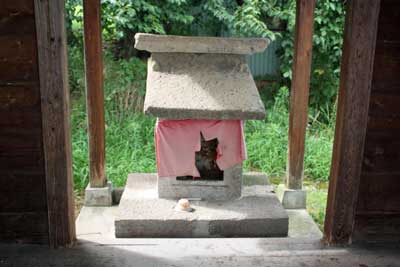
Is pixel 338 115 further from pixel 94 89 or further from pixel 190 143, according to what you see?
pixel 94 89

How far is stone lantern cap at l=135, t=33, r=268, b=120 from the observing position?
11.5ft

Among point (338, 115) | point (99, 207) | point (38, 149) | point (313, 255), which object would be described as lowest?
point (99, 207)

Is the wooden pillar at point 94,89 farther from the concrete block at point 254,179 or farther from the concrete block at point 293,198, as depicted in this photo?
the concrete block at point 293,198

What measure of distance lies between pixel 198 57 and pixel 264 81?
440cm

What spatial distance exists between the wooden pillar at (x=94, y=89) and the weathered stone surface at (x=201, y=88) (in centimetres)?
60

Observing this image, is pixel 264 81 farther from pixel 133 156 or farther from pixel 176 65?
pixel 176 65

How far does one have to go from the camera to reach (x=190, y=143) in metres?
3.74

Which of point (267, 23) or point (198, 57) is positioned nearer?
point (198, 57)

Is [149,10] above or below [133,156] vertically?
above

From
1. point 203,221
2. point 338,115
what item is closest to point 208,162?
point 203,221

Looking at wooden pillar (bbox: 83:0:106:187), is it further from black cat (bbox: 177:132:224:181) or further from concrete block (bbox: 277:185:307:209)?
concrete block (bbox: 277:185:307:209)

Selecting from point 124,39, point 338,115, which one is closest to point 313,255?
point 338,115

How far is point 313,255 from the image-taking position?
2277mm

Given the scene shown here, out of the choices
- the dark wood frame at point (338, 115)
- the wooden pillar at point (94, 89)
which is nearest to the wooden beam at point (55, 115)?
the dark wood frame at point (338, 115)
